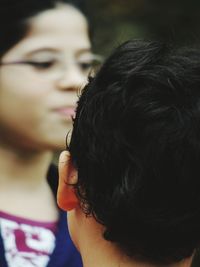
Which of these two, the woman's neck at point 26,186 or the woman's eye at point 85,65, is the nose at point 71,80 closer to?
the woman's eye at point 85,65

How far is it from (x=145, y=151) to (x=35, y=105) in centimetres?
64

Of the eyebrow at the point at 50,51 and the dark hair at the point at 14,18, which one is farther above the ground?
the dark hair at the point at 14,18

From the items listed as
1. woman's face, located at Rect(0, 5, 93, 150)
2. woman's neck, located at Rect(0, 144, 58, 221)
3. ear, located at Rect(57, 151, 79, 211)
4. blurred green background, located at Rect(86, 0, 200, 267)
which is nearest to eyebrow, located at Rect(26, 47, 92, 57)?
woman's face, located at Rect(0, 5, 93, 150)

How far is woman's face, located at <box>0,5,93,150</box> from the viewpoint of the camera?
1647mm

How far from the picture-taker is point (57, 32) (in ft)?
5.54

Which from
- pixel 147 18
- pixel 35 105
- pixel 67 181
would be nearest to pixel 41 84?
pixel 35 105

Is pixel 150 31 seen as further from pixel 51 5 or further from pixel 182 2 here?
pixel 51 5

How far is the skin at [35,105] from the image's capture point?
5.41 ft

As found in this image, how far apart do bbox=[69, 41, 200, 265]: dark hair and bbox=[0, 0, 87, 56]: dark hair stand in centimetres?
56

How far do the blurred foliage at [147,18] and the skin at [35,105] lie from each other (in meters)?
0.95

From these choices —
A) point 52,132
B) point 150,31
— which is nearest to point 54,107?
point 52,132

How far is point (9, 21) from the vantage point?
5.39 ft

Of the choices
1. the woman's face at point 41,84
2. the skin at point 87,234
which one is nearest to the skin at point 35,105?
the woman's face at point 41,84

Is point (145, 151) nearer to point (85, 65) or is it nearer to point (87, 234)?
point (87, 234)
